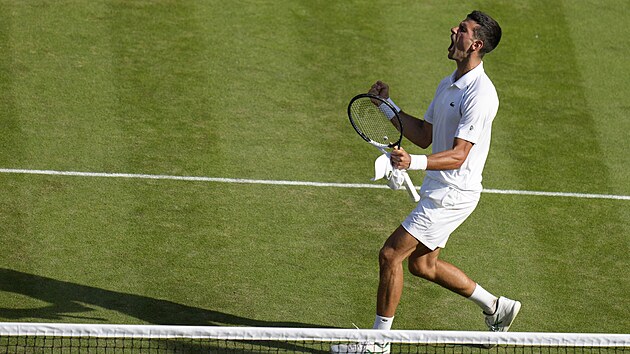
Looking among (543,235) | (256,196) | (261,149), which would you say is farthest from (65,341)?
(543,235)

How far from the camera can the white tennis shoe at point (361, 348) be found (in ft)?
29.3

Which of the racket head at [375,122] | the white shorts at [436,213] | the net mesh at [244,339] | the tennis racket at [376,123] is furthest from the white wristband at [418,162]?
the net mesh at [244,339]

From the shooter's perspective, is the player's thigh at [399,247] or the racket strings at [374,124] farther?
the racket strings at [374,124]

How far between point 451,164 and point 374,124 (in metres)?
1.18

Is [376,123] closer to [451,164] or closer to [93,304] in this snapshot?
[451,164]

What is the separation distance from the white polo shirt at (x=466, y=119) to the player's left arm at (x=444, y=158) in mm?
66

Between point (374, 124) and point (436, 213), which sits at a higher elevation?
point (374, 124)

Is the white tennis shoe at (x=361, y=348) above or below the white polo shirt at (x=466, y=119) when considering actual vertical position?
below

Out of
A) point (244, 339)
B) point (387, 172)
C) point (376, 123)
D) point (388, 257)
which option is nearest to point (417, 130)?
point (376, 123)

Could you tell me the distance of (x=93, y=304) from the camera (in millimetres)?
9781

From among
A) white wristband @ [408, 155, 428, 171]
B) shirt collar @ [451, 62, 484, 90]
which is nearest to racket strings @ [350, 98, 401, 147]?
shirt collar @ [451, 62, 484, 90]

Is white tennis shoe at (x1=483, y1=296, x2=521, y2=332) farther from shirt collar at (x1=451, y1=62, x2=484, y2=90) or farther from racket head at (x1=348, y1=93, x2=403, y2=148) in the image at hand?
shirt collar at (x1=451, y1=62, x2=484, y2=90)

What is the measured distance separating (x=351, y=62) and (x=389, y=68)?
0.49 m

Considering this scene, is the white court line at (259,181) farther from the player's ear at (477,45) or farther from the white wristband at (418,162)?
the white wristband at (418,162)
